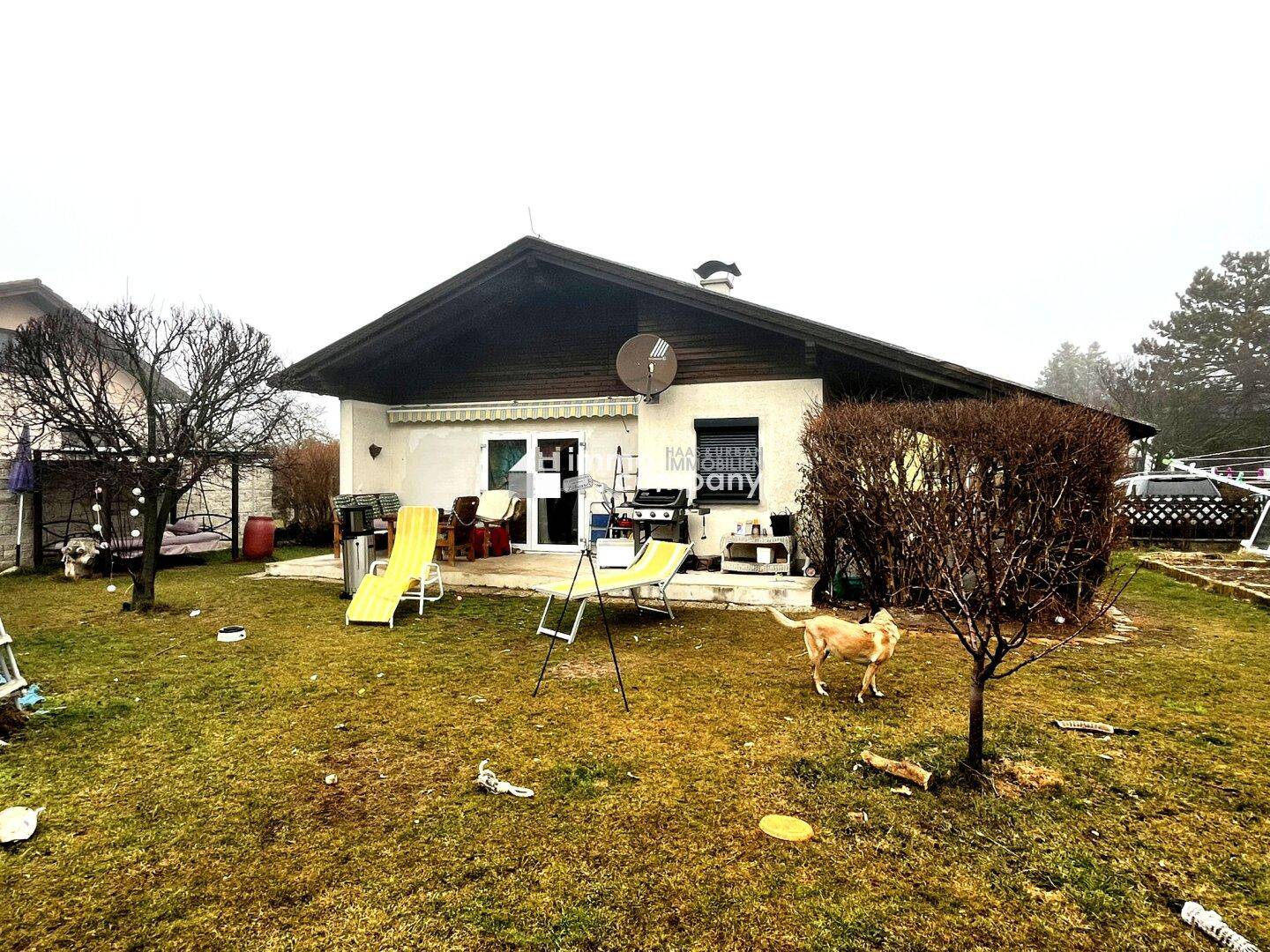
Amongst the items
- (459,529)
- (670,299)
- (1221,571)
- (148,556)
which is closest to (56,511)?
(148,556)

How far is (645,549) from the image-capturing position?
742 cm

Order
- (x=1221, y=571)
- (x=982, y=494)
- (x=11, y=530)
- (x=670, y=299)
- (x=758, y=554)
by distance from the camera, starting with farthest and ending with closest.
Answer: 1. (x=11, y=530)
2. (x=1221, y=571)
3. (x=670, y=299)
4. (x=758, y=554)
5. (x=982, y=494)

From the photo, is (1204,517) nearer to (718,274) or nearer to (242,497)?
(718,274)

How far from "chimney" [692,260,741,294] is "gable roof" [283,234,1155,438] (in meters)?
2.42

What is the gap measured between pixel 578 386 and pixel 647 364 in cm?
203

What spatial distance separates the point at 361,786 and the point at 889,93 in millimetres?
57145

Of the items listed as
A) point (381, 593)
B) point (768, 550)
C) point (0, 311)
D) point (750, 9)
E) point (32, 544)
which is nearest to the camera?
point (381, 593)

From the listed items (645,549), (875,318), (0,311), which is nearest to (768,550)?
(645,549)

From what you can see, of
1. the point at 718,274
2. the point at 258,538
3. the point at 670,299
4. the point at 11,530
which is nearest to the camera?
the point at 670,299

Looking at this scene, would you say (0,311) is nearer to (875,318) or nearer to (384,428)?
(384,428)

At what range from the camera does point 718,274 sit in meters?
11.7

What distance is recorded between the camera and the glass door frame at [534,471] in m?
11.6

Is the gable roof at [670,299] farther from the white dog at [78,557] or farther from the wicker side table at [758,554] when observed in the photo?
the white dog at [78,557]

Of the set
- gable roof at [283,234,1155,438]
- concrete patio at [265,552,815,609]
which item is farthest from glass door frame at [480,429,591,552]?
gable roof at [283,234,1155,438]
